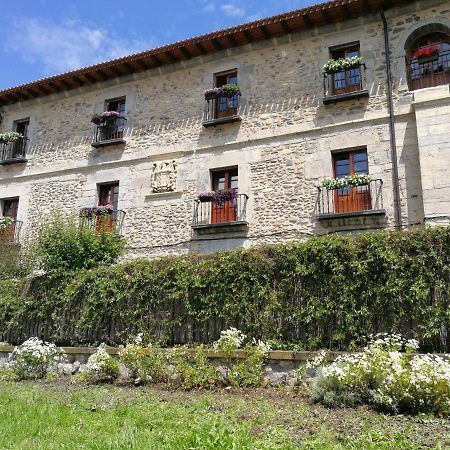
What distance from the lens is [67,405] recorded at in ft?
17.9

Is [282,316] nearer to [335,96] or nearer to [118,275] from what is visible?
[118,275]

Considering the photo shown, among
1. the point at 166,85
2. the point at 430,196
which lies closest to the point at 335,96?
the point at 430,196

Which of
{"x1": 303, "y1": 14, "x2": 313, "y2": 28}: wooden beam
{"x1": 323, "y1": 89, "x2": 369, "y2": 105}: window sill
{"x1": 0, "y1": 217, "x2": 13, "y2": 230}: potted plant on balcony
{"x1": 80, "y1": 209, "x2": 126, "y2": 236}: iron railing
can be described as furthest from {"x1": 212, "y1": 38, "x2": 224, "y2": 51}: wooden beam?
{"x1": 0, "y1": 217, "x2": 13, "y2": 230}: potted plant on balcony

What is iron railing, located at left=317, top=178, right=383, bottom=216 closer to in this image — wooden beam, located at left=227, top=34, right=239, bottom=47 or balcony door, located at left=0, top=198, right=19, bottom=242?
wooden beam, located at left=227, top=34, right=239, bottom=47

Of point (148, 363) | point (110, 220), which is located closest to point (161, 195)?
point (110, 220)

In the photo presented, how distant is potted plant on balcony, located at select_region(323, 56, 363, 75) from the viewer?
11.2 meters

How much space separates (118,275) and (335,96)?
22.1 ft

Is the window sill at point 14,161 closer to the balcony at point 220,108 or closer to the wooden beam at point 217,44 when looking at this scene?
the balcony at point 220,108

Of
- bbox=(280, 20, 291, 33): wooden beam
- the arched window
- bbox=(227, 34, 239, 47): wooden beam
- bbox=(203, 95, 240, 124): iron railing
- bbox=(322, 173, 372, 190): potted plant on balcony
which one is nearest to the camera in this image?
bbox=(322, 173, 372, 190): potted plant on balcony

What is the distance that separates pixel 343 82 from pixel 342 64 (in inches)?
19.9

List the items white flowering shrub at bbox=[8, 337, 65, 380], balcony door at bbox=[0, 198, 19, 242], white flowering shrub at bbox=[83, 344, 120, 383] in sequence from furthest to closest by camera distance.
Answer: balcony door at bbox=[0, 198, 19, 242], white flowering shrub at bbox=[8, 337, 65, 380], white flowering shrub at bbox=[83, 344, 120, 383]

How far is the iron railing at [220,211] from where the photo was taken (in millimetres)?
11706

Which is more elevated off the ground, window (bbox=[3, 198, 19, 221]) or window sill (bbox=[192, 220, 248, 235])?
window (bbox=[3, 198, 19, 221])

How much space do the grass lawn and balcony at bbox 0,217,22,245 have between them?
916 cm
